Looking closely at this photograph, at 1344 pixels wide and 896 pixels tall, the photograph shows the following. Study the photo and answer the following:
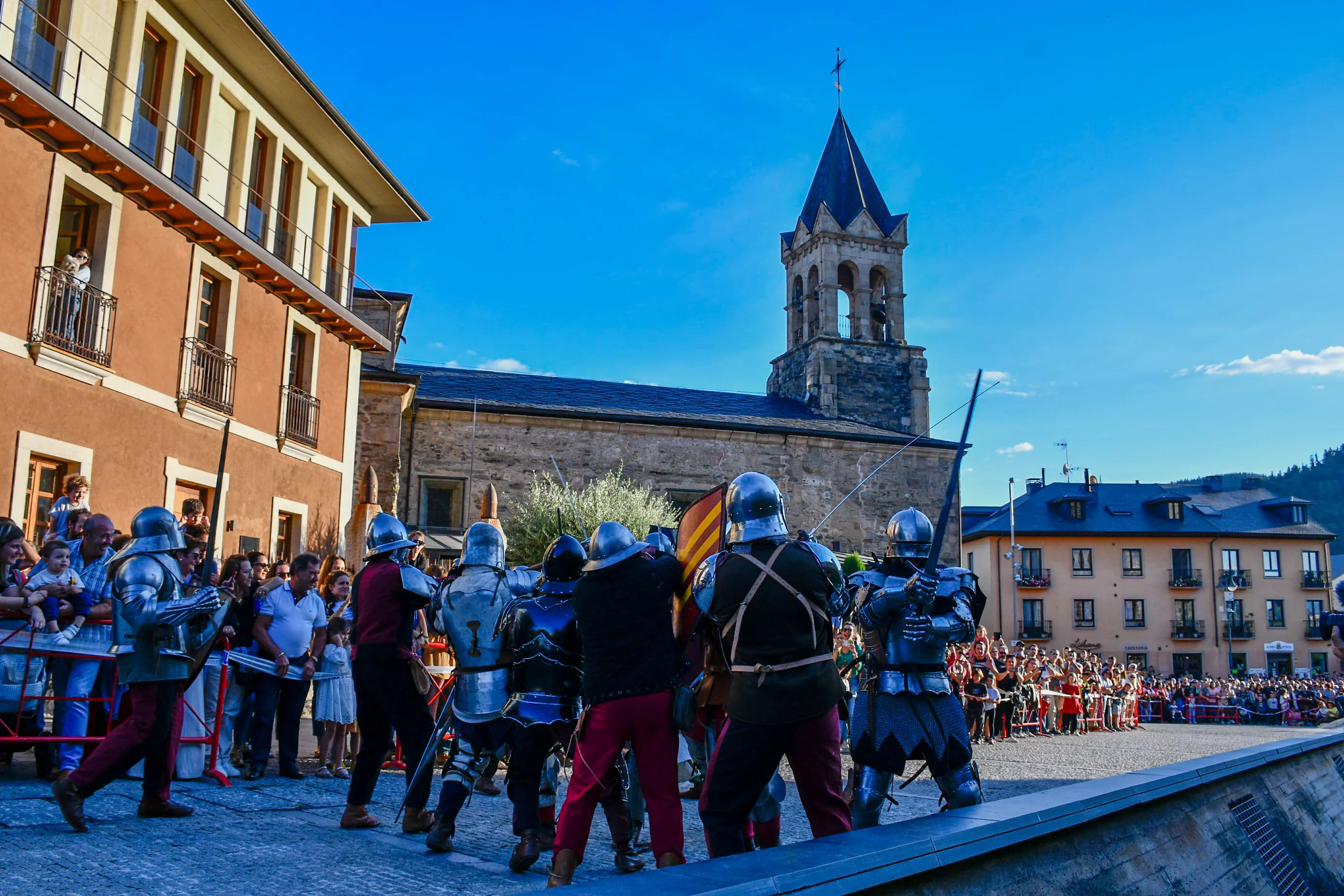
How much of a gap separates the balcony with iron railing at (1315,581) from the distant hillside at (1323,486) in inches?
1768

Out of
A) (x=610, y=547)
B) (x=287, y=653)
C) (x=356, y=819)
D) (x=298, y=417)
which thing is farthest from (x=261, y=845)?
(x=298, y=417)

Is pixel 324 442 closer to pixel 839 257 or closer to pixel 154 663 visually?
pixel 154 663

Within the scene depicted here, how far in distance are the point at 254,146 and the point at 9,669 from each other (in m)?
11.4

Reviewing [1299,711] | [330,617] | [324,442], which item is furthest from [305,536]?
[1299,711]

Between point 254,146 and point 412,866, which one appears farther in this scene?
point 254,146

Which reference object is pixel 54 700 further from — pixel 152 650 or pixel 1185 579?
pixel 1185 579

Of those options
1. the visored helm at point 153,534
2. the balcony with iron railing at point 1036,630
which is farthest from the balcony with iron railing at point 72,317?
the balcony with iron railing at point 1036,630

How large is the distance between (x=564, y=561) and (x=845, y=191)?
4214 cm

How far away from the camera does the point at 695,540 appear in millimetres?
6570

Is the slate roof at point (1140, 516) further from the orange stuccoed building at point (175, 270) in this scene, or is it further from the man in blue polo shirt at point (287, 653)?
the man in blue polo shirt at point (287, 653)

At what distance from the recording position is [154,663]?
5.50m

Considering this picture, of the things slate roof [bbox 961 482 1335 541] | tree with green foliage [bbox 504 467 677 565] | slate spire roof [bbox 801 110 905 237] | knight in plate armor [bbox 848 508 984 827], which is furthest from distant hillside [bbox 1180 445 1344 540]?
knight in plate armor [bbox 848 508 984 827]

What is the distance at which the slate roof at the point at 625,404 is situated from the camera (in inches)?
1201

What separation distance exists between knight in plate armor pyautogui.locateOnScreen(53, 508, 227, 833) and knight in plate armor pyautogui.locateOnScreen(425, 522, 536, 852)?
1418 millimetres
